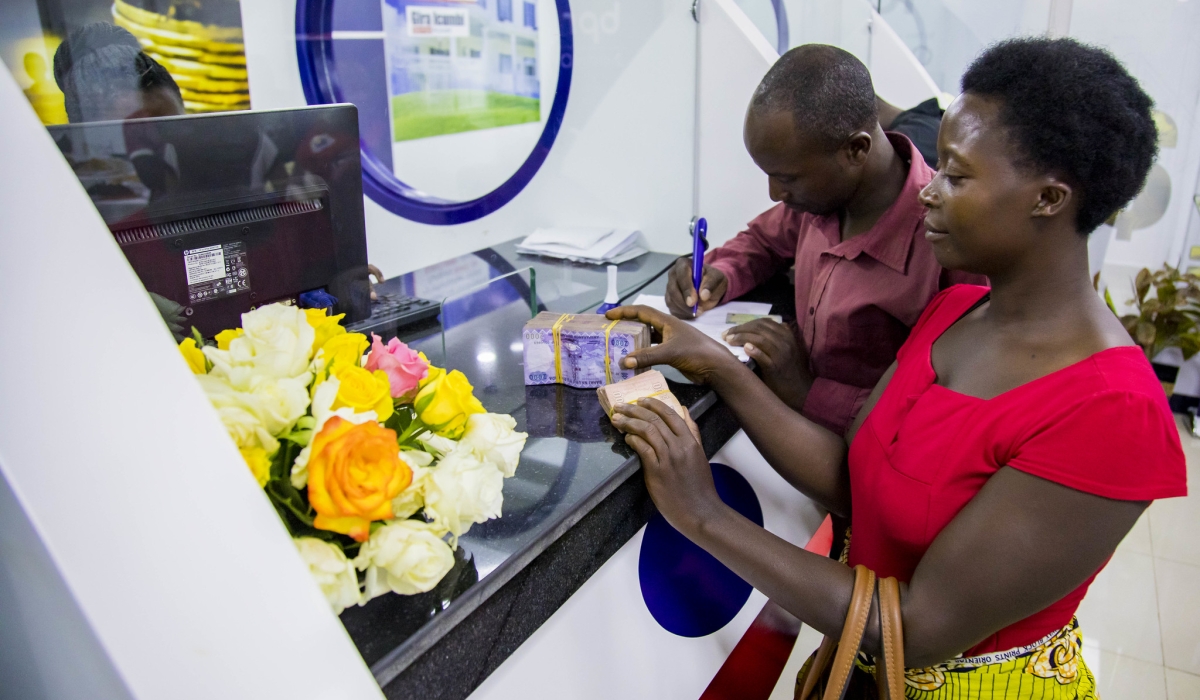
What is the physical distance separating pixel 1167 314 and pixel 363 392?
418 centimetres

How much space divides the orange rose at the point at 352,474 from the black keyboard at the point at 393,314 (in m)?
1.05

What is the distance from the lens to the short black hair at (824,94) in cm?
149

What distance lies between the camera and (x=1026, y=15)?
337 centimetres

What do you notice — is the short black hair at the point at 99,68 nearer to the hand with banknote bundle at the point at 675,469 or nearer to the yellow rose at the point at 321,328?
the yellow rose at the point at 321,328

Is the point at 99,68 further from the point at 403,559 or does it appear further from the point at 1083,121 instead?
the point at 1083,121

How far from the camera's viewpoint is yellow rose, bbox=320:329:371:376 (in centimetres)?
82

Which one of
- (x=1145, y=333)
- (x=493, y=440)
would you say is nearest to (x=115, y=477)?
(x=493, y=440)

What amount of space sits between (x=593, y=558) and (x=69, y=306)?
74 centimetres

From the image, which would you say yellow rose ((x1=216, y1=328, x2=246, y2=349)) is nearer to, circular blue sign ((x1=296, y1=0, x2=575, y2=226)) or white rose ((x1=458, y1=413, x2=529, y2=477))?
white rose ((x1=458, y1=413, x2=529, y2=477))

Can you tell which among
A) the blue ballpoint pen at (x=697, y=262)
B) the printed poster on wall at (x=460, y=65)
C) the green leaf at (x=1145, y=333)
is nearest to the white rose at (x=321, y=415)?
the blue ballpoint pen at (x=697, y=262)

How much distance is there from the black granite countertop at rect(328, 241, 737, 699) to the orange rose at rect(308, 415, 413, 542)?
0.15 m

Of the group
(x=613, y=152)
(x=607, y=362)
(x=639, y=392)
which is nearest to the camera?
(x=639, y=392)

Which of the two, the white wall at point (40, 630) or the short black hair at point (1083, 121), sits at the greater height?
the short black hair at point (1083, 121)

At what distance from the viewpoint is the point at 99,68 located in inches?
68.7
